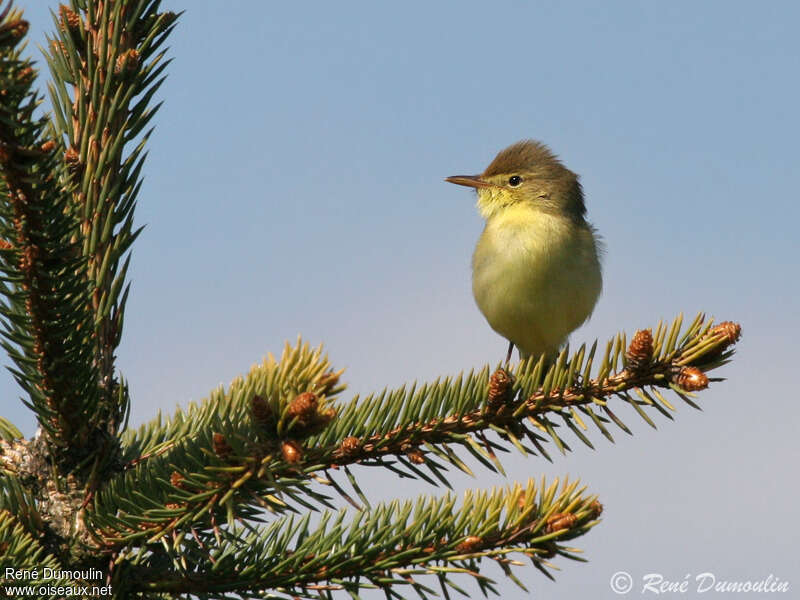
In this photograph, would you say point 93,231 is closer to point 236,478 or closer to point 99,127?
point 99,127

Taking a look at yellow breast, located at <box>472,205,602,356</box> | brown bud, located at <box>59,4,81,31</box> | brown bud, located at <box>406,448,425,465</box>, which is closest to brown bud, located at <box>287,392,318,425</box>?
brown bud, located at <box>406,448,425,465</box>

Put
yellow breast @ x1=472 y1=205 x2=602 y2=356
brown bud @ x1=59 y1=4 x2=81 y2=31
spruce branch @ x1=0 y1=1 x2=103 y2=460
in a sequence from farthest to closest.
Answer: yellow breast @ x1=472 y1=205 x2=602 y2=356, brown bud @ x1=59 y1=4 x2=81 y2=31, spruce branch @ x1=0 y1=1 x2=103 y2=460

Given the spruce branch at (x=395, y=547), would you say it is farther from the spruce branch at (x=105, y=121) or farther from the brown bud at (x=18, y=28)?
the brown bud at (x=18, y=28)

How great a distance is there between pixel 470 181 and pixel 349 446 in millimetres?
4747

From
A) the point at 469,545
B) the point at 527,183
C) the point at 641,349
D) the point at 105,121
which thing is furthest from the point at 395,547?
the point at 527,183

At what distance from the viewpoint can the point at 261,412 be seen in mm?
1857

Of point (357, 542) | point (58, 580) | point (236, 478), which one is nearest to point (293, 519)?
point (357, 542)

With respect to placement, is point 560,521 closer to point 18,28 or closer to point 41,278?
point 41,278

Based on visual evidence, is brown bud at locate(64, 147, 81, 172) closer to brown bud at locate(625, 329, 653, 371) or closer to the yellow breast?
brown bud at locate(625, 329, 653, 371)

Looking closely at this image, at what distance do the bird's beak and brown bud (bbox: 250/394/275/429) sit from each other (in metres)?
5.07

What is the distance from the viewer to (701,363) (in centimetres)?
237

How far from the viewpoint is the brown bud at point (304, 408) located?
181cm

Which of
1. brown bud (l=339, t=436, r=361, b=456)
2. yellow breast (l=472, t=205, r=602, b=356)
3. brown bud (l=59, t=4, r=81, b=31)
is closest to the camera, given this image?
brown bud (l=339, t=436, r=361, b=456)

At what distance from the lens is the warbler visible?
18.1 feet
